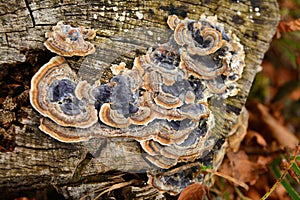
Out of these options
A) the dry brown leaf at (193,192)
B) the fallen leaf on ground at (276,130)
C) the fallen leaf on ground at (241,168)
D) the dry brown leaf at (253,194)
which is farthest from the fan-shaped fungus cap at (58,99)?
the fallen leaf on ground at (276,130)

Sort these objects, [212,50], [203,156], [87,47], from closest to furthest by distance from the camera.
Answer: [87,47] < [212,50] < [203,156]

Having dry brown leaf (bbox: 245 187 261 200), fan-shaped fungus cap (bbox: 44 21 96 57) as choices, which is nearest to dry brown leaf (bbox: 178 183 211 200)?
dry brown leaf (bbox: 245 187 261 200)

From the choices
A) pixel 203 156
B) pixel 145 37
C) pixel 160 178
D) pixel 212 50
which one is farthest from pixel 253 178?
pixel 145 37

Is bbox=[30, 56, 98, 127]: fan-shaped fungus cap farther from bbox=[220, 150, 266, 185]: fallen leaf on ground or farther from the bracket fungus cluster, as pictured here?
bbox=[220, 150, 266, 185]: fallen leaf on ground

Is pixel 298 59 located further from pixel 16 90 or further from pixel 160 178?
pixel 16 90

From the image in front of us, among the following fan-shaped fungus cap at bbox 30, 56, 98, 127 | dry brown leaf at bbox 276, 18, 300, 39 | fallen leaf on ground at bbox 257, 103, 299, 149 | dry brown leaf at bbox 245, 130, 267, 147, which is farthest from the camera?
fallen leaf on ground at bbox 257, 103, 299, 149

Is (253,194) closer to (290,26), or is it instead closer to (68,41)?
(290,26)
